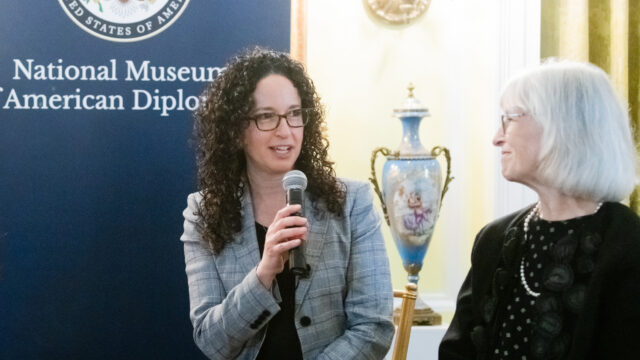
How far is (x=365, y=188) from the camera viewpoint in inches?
89.9

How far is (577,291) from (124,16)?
2.06m

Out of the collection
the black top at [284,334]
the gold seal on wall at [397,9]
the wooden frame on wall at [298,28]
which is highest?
the gold seal on wall at [397,9]

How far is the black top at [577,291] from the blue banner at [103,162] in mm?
1513

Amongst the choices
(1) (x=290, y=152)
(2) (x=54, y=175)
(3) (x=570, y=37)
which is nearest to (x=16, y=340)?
(2) (x=54, y=175)

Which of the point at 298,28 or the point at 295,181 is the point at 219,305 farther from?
the point at 298,28

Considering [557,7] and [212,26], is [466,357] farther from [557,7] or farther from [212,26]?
[557,7]

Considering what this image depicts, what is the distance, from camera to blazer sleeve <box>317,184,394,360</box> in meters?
2.08

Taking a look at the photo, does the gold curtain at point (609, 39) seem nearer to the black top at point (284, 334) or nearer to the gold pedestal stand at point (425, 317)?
the gold pedestal stand at point (425, 317)

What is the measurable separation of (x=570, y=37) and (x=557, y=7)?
170 millimetres

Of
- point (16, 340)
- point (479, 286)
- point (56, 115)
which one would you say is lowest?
point (16, 340)

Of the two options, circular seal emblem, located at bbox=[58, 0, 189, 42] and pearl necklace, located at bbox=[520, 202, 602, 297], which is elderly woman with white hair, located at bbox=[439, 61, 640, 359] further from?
circular seal emblem, located at bbox=[58, 0, 189, 42]

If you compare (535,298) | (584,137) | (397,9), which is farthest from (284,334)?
(397,9)

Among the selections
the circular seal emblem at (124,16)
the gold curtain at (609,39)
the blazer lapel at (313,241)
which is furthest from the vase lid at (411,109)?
the blazer lapel at (313,241)

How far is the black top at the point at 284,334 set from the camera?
2.09 m
